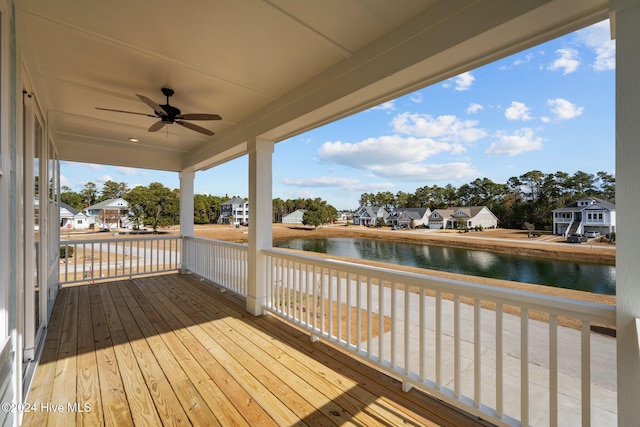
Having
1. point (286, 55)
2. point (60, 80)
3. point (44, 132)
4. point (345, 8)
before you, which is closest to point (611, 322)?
point (345, 8)

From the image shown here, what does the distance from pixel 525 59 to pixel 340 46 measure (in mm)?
1220

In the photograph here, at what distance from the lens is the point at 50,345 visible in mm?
2625

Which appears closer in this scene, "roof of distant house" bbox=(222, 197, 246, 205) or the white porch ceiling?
the white porch ceiling

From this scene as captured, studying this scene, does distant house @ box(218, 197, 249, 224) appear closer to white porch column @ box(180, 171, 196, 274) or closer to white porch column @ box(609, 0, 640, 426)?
white porch column @ box(180, 171, 196, 274)

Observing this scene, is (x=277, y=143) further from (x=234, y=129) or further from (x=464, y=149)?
(x=464, y=149)

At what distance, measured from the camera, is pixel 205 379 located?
2.10m

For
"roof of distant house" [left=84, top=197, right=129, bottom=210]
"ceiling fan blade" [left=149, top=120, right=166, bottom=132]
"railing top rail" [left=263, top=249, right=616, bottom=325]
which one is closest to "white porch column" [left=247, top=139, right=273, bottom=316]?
"ceiling fan blade" [left=149, top=120, right=166, bottom=132]

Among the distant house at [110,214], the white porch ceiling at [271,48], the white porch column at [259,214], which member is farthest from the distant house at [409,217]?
the distant house at [110,214]

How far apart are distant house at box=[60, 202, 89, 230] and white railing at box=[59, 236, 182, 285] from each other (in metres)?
0.36

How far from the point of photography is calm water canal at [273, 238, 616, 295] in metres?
1.46

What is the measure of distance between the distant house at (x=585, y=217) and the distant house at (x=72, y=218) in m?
6.42

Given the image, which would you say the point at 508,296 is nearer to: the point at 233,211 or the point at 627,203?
the point at 627,203

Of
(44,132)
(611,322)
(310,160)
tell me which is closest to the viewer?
(611,322)

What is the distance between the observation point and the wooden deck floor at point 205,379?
5.66 ft
